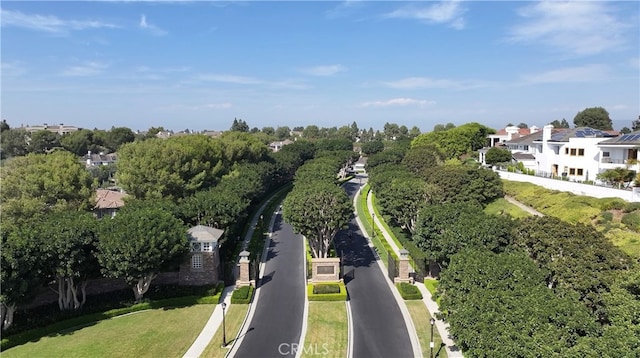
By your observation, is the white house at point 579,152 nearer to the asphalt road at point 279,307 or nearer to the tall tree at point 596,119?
the asphalt road at point 279,307

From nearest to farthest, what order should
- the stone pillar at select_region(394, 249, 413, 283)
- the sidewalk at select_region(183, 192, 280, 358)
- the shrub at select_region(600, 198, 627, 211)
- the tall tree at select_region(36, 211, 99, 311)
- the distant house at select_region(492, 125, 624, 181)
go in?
the sidewalk at select_region(183, 192, 280, 358) → the tall tree at select_region(36, 211, 99, 311) → the shrub at select_region(600, 198, 627, 211) → the stone pillar at select_region(394, 249, 413, 283) → the distant house at select_region(492, 125, 624, 181)

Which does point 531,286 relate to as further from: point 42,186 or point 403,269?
point 42,186

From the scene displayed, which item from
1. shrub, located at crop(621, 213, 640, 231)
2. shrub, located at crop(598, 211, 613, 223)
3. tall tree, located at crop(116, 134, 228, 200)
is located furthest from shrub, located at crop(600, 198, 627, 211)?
tall tree, located at crop(116, 134, 228, 200)

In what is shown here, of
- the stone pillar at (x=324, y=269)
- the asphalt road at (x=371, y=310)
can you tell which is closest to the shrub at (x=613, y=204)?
the asphalt road at (x=371, y=310)

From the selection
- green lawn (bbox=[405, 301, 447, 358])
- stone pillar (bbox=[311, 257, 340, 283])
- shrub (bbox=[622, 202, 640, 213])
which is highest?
shrub (bbox=[622, 202, 640, 213])

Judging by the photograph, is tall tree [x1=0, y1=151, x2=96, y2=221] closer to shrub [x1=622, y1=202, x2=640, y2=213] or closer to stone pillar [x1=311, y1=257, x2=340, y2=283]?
stone pillar [x1=311, y1=257, x2=340, y2=283]

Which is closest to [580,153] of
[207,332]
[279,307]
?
[279,307]
